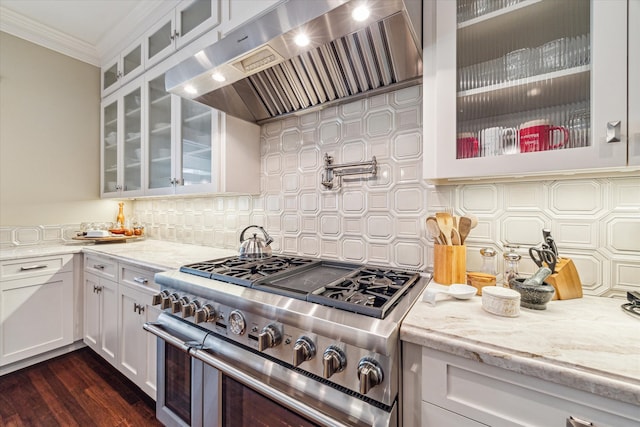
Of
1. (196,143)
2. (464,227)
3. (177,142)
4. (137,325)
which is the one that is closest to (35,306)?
(137,325)

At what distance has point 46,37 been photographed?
2346 mm

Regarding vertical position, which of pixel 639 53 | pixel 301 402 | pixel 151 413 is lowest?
pixel 151 413

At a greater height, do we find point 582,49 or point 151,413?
point 582,49

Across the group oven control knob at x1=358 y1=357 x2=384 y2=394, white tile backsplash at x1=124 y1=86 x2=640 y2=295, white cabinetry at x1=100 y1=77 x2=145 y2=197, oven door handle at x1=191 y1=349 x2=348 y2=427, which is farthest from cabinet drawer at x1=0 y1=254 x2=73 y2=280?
oven control knob at x1=358 y1=357 x2=384 y2=394

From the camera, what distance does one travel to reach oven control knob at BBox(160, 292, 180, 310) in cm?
118

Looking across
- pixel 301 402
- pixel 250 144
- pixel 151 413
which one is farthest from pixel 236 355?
pixel 250 144

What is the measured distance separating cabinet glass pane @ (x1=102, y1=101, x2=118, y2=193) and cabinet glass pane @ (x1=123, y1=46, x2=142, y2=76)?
0.35 metres

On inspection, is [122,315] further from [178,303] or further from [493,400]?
[493,400]

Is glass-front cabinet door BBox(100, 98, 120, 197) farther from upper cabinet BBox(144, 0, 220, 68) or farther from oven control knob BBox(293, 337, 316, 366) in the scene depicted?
oven control knob BBox(293, 337, 316, 366)

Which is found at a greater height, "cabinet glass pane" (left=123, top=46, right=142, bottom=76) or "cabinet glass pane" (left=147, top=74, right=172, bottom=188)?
"cabinet glass pane" (left=123, top=46, right=142, bottom=76)

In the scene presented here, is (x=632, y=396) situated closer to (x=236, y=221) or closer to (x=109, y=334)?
(x=236, y=221)

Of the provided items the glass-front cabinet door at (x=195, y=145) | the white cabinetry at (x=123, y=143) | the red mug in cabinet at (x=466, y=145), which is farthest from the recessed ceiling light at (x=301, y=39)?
the white cabinetry at (x=123, y=143)

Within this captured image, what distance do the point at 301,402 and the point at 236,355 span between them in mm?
326

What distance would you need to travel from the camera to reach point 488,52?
0.91 meters
